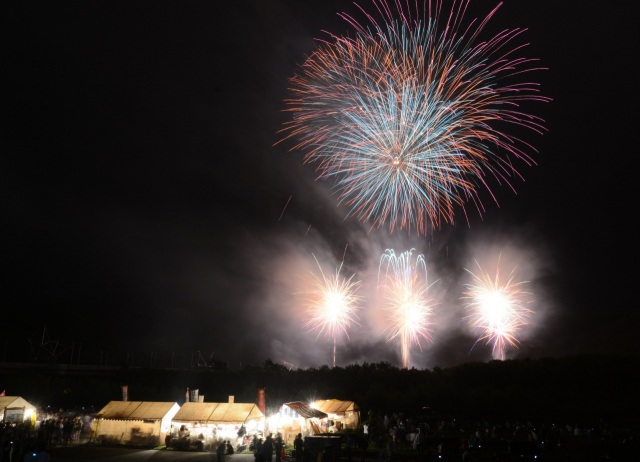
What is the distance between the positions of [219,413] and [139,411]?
4983 mm

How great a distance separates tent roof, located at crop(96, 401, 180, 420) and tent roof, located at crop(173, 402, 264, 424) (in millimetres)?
932

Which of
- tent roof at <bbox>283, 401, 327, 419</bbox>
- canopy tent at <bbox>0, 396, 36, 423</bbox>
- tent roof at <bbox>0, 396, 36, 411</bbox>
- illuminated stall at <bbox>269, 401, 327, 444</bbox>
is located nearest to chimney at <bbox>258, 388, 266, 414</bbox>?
illuminated stall at <bbox>269, 401, 327, 444</bbox>

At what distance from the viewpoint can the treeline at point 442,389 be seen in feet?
149

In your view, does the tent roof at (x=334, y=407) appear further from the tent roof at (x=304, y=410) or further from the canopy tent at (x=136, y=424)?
the canopy tent at (x=136, y=424)

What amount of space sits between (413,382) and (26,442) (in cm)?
5150

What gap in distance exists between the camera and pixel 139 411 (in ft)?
92.0

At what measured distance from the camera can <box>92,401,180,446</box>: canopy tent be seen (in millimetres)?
27188

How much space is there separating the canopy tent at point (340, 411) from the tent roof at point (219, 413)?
8.20 metres

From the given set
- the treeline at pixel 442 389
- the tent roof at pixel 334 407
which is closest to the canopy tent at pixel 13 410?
the treeline at pixel 442 389

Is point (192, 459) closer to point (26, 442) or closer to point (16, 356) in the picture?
point (26, 442)

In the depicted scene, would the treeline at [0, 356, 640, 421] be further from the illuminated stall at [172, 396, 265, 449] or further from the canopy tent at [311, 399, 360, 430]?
the illuminated stall at [172, 396, 265, 449]

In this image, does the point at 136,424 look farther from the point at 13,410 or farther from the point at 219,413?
the point at 13,410

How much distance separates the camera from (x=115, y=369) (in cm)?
9138

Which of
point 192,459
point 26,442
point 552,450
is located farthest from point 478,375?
point 26,442
